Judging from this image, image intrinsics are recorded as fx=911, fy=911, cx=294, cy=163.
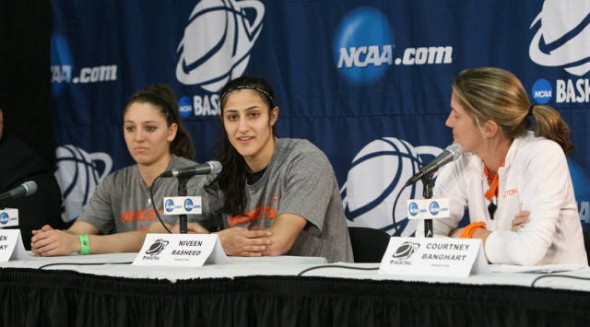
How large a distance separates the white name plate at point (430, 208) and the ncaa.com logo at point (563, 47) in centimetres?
166

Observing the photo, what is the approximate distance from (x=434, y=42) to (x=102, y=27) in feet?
5.89

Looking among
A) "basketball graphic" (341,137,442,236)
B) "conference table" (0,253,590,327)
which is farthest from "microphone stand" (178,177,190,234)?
"basketball graphic" (341,137,442,236)

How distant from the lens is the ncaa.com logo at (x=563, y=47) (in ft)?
11.7

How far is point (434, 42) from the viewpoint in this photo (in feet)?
12.6

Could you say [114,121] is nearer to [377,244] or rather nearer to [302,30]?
[302,30]

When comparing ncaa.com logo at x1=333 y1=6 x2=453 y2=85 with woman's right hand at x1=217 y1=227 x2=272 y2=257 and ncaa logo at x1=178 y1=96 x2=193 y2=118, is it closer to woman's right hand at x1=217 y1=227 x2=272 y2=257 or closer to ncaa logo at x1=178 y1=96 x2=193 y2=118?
ncaa logo at x1=178 y1=96 x2=193 y2=118

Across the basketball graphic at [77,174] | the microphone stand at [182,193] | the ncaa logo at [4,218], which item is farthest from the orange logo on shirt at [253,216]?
the basketball graphic at [77,174]

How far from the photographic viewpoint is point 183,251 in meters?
2.50

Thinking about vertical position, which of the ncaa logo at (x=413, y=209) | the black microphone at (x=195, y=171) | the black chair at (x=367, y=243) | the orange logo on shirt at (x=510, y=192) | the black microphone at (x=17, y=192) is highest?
the black microphone at (x=195, y=171)

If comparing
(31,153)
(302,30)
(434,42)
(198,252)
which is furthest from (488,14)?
(31,153)

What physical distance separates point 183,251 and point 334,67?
1.77 metres

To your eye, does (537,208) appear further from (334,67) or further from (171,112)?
(171,112)

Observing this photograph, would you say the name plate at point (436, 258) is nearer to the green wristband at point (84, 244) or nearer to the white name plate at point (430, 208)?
the white name plate at point (430, 208)

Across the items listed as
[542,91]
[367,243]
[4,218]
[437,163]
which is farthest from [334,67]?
[437,163]
